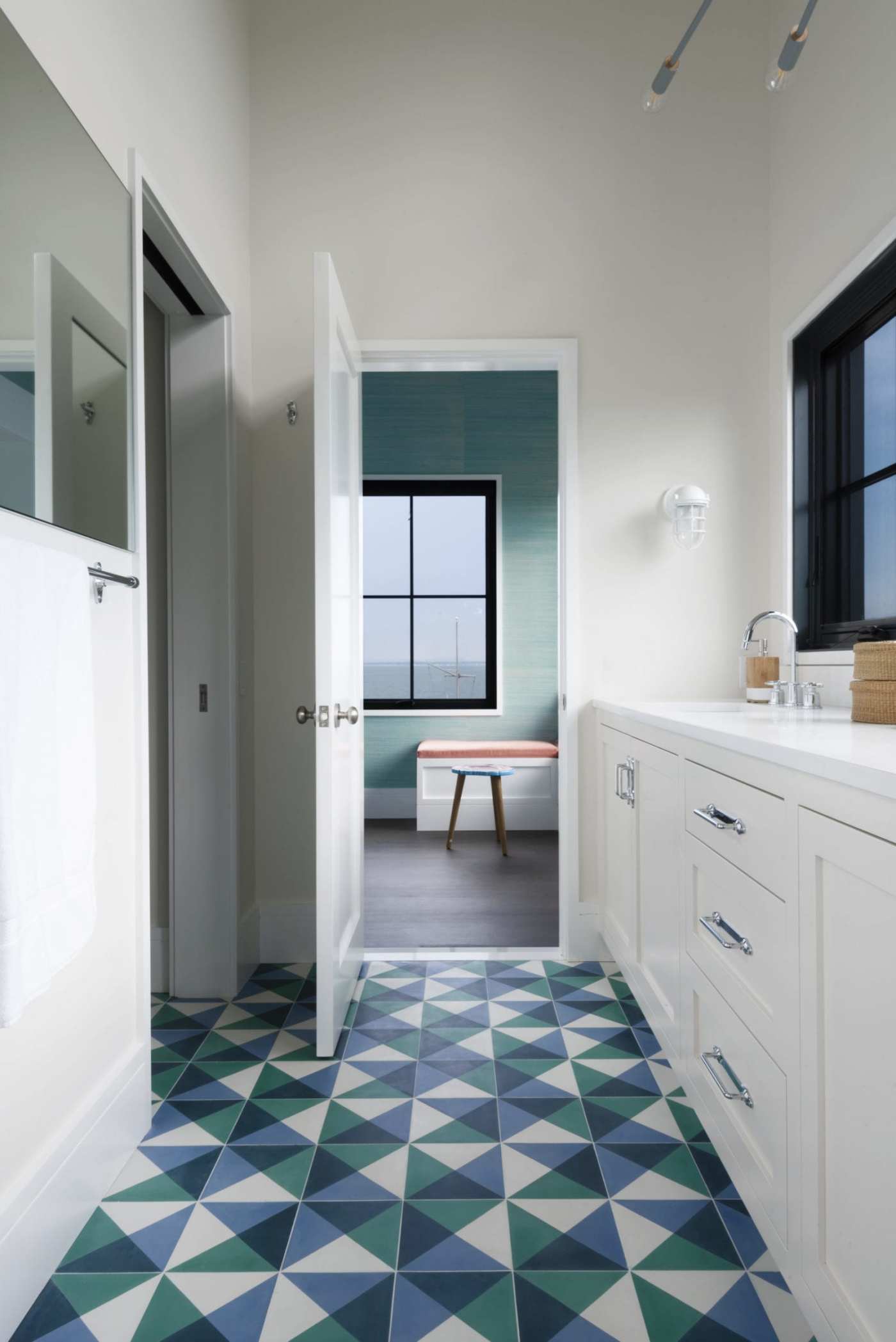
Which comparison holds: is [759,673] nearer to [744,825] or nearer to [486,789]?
[744,825]

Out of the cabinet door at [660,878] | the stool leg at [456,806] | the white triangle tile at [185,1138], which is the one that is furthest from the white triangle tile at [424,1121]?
the stool leg at [456,806]

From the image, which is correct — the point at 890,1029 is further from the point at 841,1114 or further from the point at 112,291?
the point at 112,291

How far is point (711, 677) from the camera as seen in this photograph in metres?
2.78

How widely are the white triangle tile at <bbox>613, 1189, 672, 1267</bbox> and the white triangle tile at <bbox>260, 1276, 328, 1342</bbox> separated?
1.67 ft

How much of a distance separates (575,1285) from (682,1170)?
1.28 feet

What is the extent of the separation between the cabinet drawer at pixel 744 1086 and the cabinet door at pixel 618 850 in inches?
22.5

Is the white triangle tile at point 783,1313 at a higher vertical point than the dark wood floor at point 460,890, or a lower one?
higher

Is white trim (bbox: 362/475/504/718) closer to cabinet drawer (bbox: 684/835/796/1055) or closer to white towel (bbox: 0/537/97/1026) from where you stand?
cabinet drawer (bbox: 684/835/796/1055)

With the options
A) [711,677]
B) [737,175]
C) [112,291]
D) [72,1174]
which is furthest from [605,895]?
[737,175]

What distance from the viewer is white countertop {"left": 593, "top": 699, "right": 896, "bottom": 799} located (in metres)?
0.91

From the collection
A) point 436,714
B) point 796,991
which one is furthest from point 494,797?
point 796,991

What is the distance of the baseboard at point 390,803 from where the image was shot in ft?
17.4

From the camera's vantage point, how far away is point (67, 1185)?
138cm

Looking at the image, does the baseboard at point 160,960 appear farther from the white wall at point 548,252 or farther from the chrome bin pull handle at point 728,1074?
the chrome bin pull handle at point 728,1074
